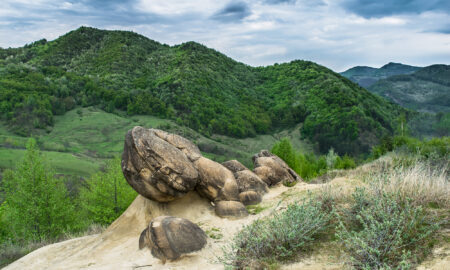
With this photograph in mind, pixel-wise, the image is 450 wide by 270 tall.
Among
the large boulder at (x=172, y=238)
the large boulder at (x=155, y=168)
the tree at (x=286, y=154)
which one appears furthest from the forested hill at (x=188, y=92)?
the large boulder at (x=172, y=238)

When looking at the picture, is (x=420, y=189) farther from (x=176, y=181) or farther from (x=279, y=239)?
(x=176, y=181)

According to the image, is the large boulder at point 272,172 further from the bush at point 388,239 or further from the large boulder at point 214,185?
the bush at point 388,239

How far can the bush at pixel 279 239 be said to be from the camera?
5.19 meters

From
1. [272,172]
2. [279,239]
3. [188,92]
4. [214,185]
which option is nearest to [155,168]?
[214,185]

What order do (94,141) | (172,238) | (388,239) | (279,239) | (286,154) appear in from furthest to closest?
(94,141), (286,154), (172,238), (279,239), (388,239)

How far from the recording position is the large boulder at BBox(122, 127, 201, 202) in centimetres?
960

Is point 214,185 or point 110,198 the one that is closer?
point 214,185

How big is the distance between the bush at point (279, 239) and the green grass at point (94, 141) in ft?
180

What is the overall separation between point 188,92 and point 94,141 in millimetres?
37575

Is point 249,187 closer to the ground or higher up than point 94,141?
higher up

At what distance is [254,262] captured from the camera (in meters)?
4.98

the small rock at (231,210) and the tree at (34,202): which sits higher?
the small rock at (231,210)

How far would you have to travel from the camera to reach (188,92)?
105312mm

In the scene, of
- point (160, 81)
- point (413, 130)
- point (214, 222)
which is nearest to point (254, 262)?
point (214, 222)
